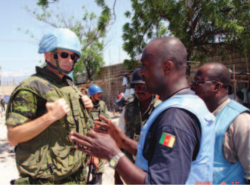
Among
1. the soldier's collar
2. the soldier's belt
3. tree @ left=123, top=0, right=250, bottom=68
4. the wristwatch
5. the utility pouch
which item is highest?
tree @ left=123, top=0, right=250, bottom=68

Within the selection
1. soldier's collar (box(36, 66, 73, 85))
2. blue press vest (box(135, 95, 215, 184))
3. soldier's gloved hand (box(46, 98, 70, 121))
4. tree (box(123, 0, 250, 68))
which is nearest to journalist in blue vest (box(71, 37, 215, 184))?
blue press vest (box(135, 95, 215, 184))

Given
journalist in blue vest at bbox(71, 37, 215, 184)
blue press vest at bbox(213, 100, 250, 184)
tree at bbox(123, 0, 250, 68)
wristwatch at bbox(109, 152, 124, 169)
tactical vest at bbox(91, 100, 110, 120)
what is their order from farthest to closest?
tree at bbox(123, 0, 250, 68) → tactical vest at bbox(91, 100, 110, 120) → blue press vest at bbox(213, 100, 250, 184) → wristwatch at bbox(109, 152, 124, 169) → journalist in blue vest at bbox(71, 37, 215, 184)

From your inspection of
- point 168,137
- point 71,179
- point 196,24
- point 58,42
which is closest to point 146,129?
point 168,137

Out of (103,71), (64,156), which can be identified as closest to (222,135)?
(64,156)

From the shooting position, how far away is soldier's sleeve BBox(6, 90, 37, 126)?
5.03 feet

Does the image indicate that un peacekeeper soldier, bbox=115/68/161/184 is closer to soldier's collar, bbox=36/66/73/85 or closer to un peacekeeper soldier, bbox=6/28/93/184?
un peacekeeper soldier, bbox=6/28/93/184

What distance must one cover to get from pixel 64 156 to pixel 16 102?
0.62 meters

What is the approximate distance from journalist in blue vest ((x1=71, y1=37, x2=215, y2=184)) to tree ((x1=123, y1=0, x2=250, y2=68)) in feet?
24.2

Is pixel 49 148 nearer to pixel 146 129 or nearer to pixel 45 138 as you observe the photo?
pixel 45 138

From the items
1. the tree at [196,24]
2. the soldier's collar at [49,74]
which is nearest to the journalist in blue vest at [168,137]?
the soldier's collar at [49,74]

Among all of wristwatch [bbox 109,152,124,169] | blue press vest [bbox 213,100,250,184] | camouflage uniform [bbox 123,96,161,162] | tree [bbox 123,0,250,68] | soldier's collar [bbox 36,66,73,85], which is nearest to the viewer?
wristwatch [bbox 109,152,124,169]

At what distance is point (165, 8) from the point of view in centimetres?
805

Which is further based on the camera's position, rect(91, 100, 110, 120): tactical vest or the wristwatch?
rect(91, 100, 110, 120): tactical vest

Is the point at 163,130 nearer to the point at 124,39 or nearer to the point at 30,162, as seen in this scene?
the point at 30,162
